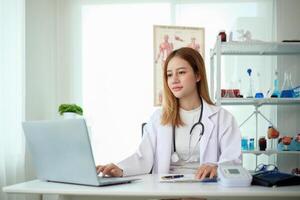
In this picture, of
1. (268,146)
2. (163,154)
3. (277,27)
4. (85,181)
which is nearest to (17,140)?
(163,154)

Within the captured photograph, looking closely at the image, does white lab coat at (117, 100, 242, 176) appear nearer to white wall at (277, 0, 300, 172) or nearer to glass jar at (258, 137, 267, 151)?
glass jar at (258, 137, 267, 151)

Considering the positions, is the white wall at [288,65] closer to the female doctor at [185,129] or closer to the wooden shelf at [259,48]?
the wooden shelf at [259,48]

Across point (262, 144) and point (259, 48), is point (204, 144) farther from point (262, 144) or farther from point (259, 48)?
point (259, 48)

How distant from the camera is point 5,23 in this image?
8.11 feet

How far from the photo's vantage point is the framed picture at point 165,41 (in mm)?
3449

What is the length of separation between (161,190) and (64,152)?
0.37 metres

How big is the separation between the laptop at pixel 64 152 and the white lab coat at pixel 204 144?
0.36 meters

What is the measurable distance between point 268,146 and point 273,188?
225 centimetres

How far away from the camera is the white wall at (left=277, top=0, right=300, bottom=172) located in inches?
130

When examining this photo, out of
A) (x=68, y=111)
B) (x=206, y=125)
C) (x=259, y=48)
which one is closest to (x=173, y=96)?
(x=206, y=125)

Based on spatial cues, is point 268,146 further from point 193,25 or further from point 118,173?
point 118,173

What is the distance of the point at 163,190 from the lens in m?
1.07

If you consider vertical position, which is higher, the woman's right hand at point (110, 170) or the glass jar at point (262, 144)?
the woman's right hand at point (110, 170)

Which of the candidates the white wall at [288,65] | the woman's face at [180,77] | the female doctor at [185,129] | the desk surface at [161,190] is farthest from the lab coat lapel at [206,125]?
the white wall at [288,65]
